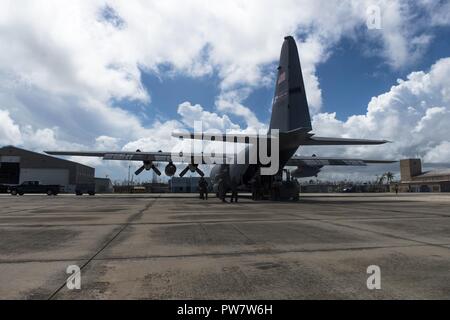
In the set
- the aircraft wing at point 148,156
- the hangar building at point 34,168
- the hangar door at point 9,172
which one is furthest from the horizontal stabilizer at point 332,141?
the hangar door at point 9,172

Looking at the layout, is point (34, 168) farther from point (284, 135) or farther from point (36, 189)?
point (284, 135)

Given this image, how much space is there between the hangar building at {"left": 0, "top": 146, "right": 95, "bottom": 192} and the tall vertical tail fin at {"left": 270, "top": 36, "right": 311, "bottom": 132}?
67346 millimetres

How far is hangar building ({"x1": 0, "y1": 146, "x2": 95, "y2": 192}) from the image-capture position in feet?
254

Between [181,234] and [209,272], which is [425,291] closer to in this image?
[209,272]

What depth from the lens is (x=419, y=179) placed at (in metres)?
112

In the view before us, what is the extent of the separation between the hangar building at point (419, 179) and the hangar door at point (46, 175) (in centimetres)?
8981

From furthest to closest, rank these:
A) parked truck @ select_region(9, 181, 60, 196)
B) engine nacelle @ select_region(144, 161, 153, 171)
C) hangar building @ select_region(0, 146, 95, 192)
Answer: hangar building @ select_region(0, 146, 95, 192)
parked truck @ select_region(9, 181, 60, 196)
engine nacelle @ select_region(144, 161, 153, 171)

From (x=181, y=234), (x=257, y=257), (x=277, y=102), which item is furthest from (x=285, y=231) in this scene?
(x=277, y=102)

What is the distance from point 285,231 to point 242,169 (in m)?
20.1
